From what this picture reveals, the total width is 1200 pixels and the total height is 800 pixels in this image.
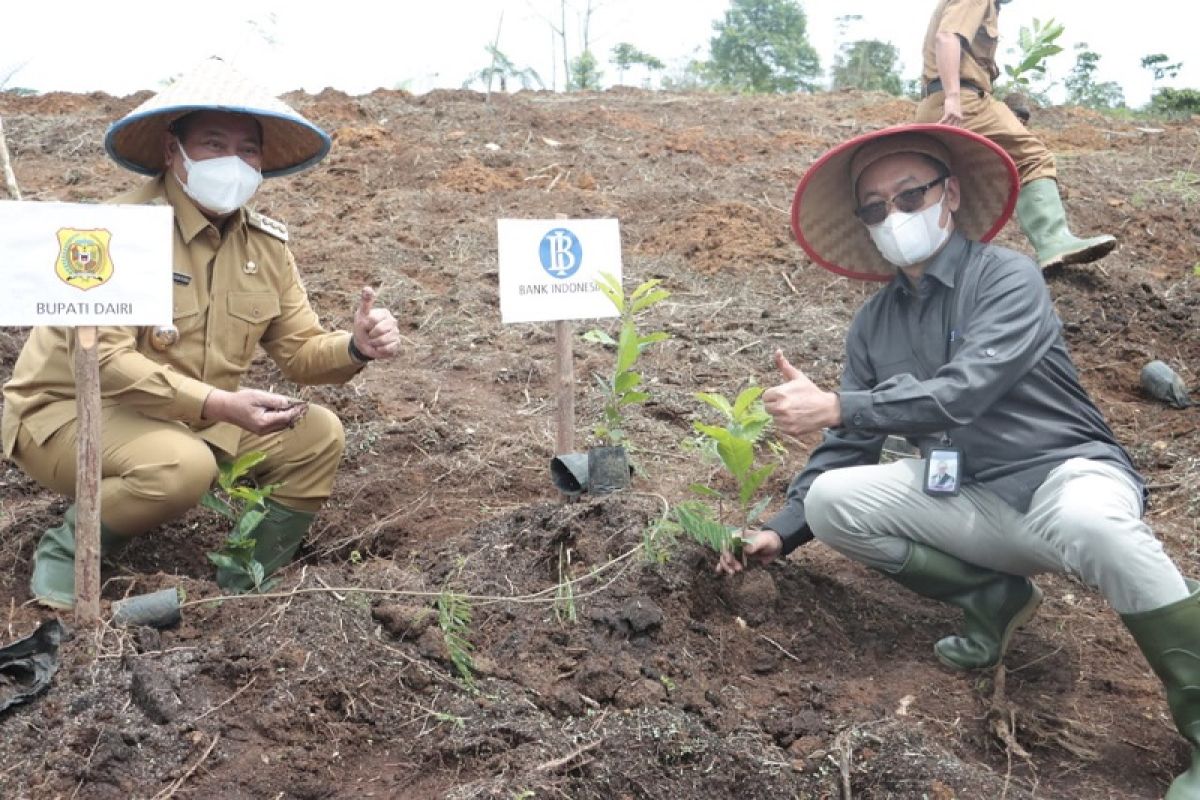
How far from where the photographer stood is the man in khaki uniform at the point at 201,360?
2.85 meters

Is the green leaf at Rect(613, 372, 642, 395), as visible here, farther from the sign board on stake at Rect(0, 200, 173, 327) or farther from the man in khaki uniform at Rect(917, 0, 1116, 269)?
the man in khaki uniform at Rect(917, 0, 1116, 269)

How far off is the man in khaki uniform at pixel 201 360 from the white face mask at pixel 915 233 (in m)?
1.40

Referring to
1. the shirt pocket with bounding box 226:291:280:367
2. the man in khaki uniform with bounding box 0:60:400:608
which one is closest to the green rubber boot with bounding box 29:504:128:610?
the man in khaki uniform with bounding box 0:60:400:608

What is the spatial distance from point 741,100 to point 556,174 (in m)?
4.09

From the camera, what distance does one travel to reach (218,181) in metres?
2.98

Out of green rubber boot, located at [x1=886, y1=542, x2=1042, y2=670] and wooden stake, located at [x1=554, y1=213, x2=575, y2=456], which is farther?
wooden stake, located at [x1=554, y1=213, x2=575, y2=456]

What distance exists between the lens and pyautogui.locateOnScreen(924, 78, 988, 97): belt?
5.38 metres

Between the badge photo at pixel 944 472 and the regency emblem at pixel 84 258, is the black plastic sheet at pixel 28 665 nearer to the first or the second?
the regency emblem at pixel 84 258

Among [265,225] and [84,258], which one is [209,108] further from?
[84,258]

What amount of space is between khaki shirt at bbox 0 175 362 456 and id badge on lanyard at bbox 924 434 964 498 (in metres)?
1.72

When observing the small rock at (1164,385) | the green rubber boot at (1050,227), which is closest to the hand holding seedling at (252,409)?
the small rock at (1164,385)

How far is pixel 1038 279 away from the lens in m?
2.55

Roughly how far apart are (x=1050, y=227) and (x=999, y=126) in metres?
0.59

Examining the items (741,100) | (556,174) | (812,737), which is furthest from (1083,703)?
(741,100)
